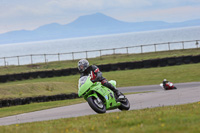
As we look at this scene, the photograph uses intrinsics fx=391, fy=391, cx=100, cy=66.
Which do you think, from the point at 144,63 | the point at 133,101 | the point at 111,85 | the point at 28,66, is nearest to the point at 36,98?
the point at 133,101

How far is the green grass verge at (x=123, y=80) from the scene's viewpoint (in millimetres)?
21188

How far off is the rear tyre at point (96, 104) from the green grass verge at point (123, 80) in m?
9.77

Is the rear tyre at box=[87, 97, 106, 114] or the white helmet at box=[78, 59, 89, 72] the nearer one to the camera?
the rear tyre at box=[87, 97, 106, 114]

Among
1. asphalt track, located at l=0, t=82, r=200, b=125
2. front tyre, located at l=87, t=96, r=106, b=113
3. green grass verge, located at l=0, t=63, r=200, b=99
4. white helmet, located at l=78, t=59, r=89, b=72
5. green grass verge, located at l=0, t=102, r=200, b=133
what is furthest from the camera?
green grass verge, located at l=0, t=63, r=200, b=99

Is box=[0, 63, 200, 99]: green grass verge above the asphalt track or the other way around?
the other way around

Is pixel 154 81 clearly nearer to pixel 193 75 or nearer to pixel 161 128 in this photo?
pixel 193 75

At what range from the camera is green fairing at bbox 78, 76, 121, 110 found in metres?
10.6

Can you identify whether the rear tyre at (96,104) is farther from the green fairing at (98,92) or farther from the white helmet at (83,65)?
the white helmet at (83,65)

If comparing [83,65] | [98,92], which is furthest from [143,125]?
[83,65]

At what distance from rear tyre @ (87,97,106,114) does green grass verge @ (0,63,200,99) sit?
9.77 meters

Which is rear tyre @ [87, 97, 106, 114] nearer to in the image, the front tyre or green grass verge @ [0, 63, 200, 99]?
the front tyre

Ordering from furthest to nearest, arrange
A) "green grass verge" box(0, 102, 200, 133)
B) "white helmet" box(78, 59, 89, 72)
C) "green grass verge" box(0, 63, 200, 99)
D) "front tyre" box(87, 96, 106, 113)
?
"green grass verge" box(0, 63, 200, 99) < "white helmet" box(78, 59, 89, 72) < "front tyre" box(87, 96, 106, 113) < "green grass verge" box(0, 102, 200, 133)

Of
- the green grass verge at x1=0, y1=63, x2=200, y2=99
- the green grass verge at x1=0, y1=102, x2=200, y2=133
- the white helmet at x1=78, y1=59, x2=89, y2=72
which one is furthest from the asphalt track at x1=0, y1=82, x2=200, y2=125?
the green grass verge at x1=0, y1=63, x2=200, y2=99

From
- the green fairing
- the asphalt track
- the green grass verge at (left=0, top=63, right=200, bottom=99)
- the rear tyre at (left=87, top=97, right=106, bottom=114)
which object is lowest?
the green grass verge at (left=0, top=63, right=200, bottom=99)
